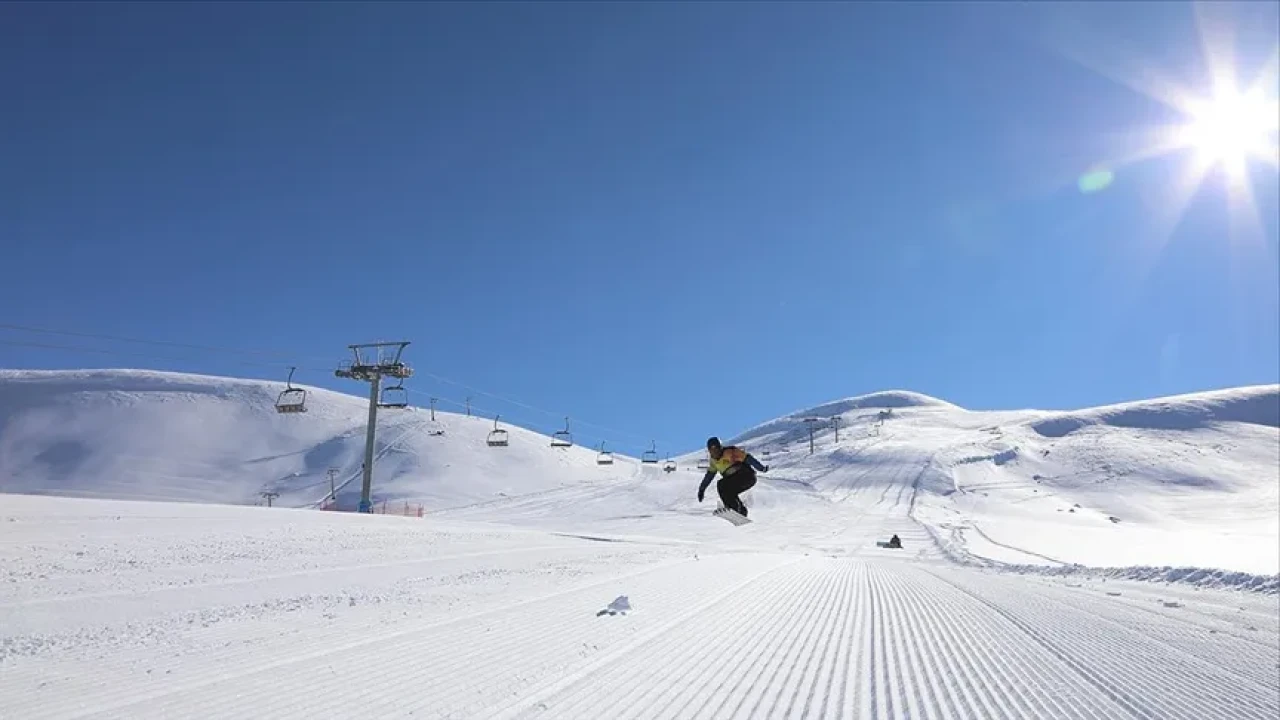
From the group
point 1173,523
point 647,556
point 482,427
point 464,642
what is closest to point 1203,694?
point 464,642

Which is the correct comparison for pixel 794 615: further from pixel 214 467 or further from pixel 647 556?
pixel 214 467

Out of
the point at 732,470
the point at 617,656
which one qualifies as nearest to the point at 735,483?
the point at 732,470

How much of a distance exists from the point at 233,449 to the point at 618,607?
117m

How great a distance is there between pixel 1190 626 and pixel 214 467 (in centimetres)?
11593

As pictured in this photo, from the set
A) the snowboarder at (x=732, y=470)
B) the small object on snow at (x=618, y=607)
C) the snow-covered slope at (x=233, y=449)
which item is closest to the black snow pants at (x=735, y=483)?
the snowboarder at (x=732, y=470)

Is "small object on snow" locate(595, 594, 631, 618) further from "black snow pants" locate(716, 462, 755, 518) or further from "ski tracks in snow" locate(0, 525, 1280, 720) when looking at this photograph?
"black snow pants" locate(716, 462, 755, 518)

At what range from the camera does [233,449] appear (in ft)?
363

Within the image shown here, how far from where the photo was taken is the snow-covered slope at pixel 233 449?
92.5 meters

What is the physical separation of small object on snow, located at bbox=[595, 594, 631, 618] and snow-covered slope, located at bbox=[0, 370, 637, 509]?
236 feet

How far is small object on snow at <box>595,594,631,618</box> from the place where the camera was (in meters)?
10.3

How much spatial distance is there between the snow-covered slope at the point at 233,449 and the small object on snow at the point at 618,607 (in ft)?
236

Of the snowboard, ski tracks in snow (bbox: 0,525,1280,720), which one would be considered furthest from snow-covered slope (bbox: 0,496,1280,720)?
the snowboard

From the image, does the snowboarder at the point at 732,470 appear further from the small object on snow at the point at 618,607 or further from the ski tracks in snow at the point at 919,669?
the small object on snow at the point at 618,607

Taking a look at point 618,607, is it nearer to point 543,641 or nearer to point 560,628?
point 560,628
